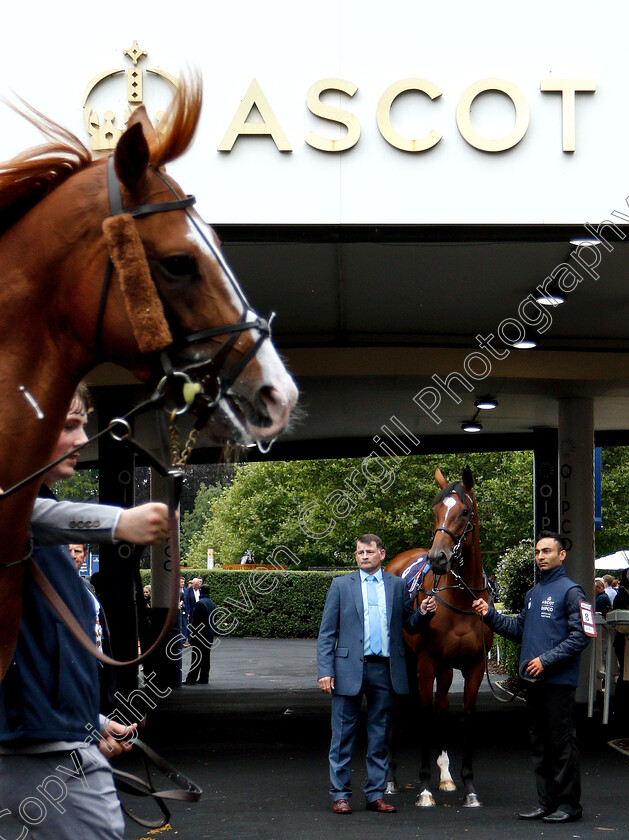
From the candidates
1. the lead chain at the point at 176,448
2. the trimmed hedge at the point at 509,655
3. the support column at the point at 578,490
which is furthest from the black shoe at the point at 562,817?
the trimmed hedge at the point at 509,655

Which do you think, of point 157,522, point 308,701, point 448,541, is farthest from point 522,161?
point 308,701

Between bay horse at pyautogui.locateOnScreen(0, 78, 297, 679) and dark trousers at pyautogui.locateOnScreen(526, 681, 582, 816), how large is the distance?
19.3 ft

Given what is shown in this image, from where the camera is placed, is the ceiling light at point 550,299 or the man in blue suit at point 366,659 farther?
the ceiling light at point 550,299

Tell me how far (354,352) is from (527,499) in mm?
16073

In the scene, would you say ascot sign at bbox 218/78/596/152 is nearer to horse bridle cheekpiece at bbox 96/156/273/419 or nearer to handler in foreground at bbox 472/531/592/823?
handler in foreground at bbox 472/531/592/823

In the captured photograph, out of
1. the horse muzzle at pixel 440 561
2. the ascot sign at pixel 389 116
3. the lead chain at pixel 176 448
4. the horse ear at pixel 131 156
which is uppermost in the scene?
the ascot sign at pixel 389 116

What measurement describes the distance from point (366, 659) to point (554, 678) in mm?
1415

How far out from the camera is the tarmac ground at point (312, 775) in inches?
282

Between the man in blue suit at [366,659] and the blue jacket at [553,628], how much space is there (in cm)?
73

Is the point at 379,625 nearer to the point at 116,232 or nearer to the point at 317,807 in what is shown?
the point at 317,807

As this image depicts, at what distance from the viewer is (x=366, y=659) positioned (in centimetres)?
796

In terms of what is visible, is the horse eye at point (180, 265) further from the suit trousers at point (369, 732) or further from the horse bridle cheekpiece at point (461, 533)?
the horse bridle cheekpiece at point (461, 533)

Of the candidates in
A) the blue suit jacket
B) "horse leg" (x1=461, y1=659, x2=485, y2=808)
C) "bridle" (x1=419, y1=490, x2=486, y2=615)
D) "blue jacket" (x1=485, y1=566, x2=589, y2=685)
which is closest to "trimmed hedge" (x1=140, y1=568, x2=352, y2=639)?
"horse leg" (x1=461, y1=659, x2=485, y2=808)

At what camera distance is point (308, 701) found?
15703 millimetres
